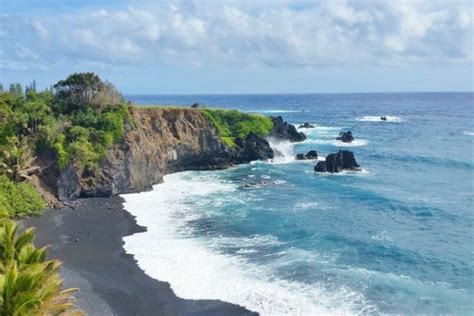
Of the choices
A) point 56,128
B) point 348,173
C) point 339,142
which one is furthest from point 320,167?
point 56,128

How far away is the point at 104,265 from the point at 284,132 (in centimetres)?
6669

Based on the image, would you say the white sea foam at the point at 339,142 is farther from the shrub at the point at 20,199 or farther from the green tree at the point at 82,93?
the shrub at the point at 20,199

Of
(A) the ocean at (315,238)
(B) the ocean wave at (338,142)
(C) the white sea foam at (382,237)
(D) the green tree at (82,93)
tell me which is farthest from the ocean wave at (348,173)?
(D) the green tree at (82,93)

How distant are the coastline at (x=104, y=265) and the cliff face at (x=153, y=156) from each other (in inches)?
106

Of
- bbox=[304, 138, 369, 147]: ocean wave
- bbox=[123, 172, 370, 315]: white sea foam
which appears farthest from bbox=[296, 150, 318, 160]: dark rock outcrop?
bbox=[123, 172, 370, 315]: white sea foam

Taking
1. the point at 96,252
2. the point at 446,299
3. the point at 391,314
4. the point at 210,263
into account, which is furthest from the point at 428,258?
the point at 96,252

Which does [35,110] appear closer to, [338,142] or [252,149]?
[252,149]

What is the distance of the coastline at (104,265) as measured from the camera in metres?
29.8

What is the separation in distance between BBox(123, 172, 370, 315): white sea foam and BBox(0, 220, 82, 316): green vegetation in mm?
12437

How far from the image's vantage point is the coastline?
97.8 ft

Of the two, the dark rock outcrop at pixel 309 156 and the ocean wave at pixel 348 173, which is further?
the dark rock outcrop at pixel 309 156

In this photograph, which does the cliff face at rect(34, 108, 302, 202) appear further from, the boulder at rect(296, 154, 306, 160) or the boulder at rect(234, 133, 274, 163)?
the boulder at rect(296, 154, 306, 160)

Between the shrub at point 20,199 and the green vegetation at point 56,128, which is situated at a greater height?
the green vegetation at point 56,128

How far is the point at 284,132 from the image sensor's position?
9856 centimetres
